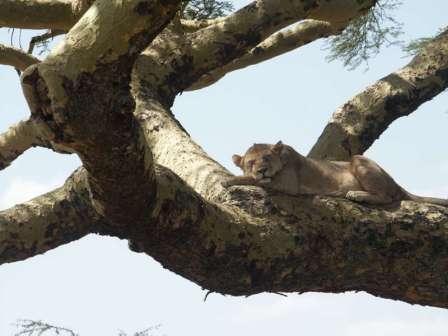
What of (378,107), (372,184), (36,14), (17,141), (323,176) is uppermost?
(36,14)

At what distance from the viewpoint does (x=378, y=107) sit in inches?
245

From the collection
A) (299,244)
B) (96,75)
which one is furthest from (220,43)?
(96,75)

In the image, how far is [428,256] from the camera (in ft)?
14.3

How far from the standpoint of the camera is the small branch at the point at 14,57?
8062 mm

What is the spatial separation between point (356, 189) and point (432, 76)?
143 cm

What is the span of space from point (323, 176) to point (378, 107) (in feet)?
2.87

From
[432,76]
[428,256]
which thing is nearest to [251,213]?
[428,256]

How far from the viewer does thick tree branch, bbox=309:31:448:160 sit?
6246 millimetres

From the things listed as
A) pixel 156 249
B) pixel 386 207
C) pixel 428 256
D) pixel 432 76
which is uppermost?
pixel 432 76

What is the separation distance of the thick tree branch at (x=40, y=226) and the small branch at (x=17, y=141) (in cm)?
303

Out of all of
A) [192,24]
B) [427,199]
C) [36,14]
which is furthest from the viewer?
[192,24]

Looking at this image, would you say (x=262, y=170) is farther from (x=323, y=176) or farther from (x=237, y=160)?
(x=237, y=160)

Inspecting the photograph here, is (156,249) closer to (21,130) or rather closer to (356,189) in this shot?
(356,189)

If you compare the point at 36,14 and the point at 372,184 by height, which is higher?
the point at 36,14
